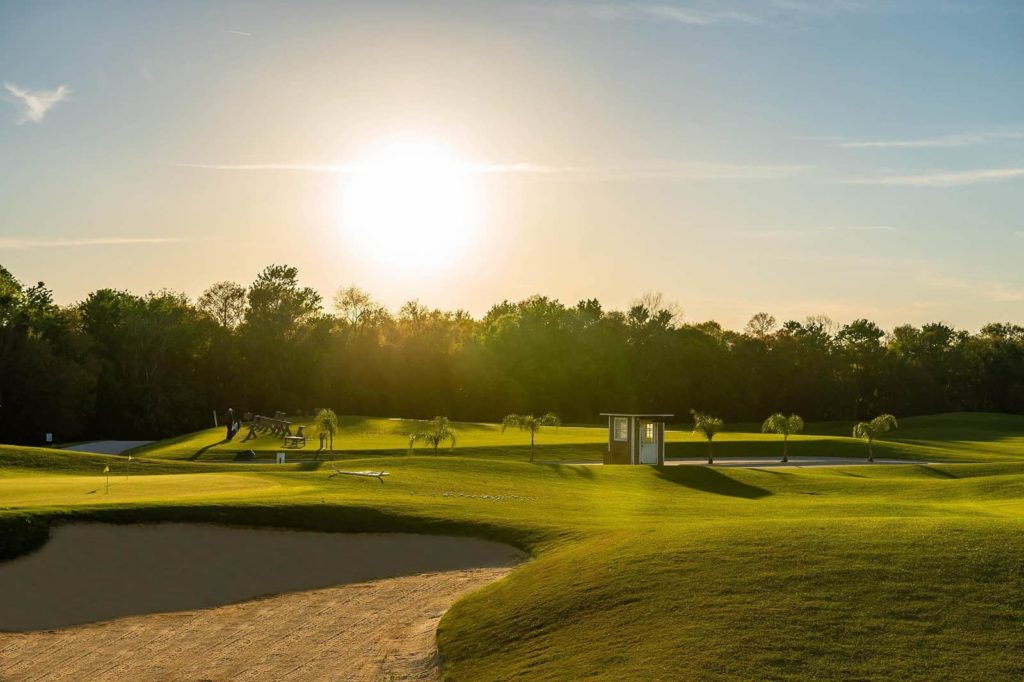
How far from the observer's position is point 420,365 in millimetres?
99500

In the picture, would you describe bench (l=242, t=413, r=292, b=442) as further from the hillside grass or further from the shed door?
the shed door

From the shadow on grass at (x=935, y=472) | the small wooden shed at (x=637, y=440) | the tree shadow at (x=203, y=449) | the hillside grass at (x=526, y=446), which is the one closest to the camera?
the small wooden shed at (x=637, y=440)

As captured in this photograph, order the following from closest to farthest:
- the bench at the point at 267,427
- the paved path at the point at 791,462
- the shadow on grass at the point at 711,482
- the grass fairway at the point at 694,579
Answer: the grass fairway at the point at 694,579 → the shadow on grass at the point at 711,482 → the paved path at the point at 791,462 → the bench at the point at 267,427

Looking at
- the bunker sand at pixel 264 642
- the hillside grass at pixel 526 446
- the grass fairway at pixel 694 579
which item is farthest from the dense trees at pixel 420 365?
the bunker sand at pixel 264 642

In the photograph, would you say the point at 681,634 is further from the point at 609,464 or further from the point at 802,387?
the point at 802,387

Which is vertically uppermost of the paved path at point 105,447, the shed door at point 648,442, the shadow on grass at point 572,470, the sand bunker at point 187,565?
the shed door at point 648,442

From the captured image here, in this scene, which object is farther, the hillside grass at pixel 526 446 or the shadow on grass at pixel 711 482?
the hillside grass at pixel 526 446

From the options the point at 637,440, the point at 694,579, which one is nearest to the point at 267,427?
the point at 637,440

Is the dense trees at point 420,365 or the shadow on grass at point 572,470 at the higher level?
the dense trees at point 420,365

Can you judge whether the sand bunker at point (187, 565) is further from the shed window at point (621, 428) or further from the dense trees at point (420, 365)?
the dense trees at point (420, 365)

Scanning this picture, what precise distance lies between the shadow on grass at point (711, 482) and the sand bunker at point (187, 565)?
56.5ft

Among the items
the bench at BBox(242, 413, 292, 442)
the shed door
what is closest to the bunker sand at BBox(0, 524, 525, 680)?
the shed door

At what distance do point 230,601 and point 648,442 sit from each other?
31.0m

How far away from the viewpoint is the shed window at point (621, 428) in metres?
48.3
